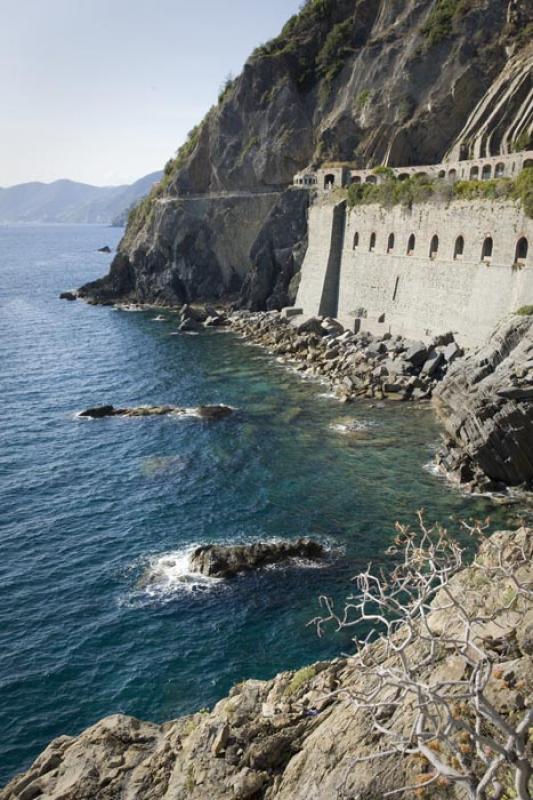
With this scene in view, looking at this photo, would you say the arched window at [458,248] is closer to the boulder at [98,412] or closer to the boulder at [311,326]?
the boulder at [311,326]

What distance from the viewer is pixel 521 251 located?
38.7 meters

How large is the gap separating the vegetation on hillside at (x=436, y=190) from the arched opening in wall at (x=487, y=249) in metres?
2.51

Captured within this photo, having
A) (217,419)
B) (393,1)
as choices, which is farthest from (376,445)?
(393,1)

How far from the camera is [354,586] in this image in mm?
22672

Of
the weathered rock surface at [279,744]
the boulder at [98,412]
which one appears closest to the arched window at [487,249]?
the boulder at [98,412]

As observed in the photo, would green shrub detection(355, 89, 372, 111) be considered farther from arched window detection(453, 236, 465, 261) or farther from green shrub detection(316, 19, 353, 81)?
arched window detection(453, 236, 465, 261)

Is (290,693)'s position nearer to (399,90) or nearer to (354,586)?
(354,586)

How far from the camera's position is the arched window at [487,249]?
41.4 m

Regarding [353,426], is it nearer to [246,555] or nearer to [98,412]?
[246,555]

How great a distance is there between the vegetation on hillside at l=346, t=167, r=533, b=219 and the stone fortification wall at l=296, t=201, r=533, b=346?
0.55m

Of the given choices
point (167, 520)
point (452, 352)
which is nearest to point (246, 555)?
point (167, 520)

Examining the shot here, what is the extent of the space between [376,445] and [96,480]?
13.9 meters

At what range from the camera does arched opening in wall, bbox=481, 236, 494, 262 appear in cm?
4137

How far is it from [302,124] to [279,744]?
229ft
